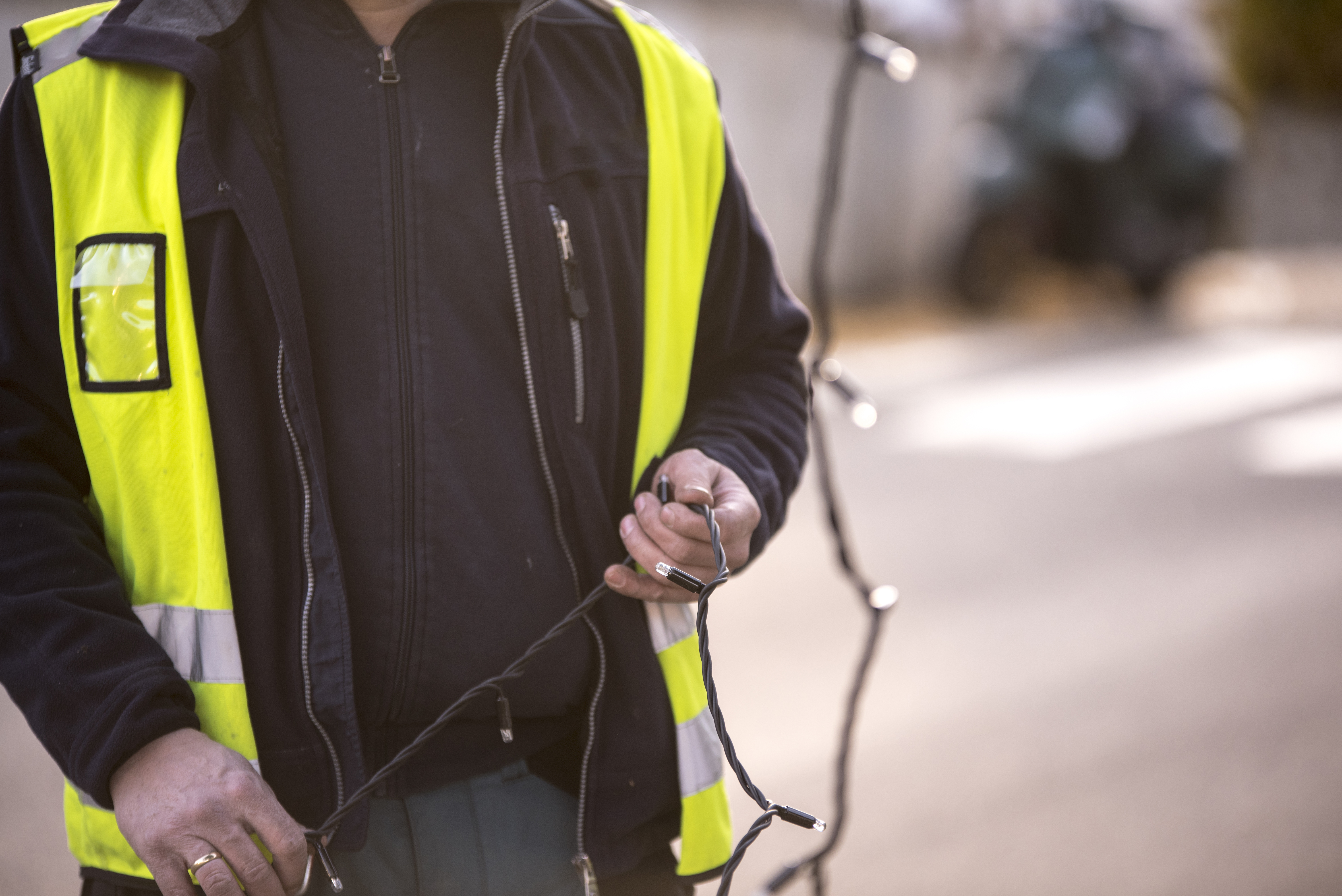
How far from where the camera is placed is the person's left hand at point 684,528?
1371 mm

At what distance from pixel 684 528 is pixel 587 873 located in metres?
0.43

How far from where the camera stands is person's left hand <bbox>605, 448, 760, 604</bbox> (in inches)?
54.0

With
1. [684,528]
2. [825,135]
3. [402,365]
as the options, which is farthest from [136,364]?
[825,135]

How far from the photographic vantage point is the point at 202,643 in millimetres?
1296

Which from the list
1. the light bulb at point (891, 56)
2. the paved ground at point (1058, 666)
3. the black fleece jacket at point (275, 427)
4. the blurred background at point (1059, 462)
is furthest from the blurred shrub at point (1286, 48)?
the black fleece jacket at point (275, 427)

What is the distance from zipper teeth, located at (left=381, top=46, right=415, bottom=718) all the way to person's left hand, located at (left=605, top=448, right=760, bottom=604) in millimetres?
223

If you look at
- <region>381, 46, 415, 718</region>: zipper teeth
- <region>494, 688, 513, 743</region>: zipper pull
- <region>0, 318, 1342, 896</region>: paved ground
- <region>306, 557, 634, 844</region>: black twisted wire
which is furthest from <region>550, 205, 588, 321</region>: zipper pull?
<region>0, 318, 1342, 896</region>: paved ground

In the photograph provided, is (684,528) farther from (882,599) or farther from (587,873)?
(882,599)

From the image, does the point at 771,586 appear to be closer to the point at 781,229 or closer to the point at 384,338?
the point at 384,338

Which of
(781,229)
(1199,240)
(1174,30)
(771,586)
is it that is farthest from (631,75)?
(1174,30)

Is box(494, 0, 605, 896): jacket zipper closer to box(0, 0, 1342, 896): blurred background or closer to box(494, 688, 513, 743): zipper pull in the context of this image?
box(494, 688, 513, 743): zipper pull

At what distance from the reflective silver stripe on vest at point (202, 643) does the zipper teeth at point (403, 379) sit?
18cm

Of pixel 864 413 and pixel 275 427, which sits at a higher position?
pixel 275 427

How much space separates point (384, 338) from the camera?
4.41 ft
